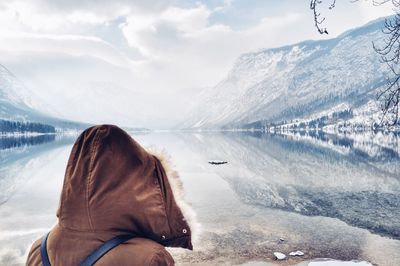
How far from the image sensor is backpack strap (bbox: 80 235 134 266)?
2.64m

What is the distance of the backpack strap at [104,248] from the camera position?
2637 mm

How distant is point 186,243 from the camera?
291cm

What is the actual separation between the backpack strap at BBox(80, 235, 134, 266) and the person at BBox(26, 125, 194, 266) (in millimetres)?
22

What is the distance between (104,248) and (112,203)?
35cm

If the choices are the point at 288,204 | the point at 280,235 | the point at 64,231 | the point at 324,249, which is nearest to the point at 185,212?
the point at 64,231

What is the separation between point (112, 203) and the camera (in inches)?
101

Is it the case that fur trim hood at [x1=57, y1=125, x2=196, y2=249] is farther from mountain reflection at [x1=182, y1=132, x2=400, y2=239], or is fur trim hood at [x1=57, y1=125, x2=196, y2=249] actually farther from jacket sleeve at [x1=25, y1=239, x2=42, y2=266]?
mountain reflection at [x1=182, y1=132, x2=400, y2=239]

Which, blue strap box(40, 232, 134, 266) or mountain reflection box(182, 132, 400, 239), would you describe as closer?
blue strap box(40, 232, 134, 266)

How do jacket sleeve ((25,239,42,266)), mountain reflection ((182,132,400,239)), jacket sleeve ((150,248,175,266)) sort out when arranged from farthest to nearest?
mountain reflection ((182,132,400,239)) < jacket sleeve ((25,239,42,266)) < jacket sleeve ((150,248,175,266))

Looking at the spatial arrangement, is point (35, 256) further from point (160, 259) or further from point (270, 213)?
point (270, 213)

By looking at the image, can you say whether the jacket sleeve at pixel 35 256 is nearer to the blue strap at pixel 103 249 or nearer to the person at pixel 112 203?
the person at pixel 112 203

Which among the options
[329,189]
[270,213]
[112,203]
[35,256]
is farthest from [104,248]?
[329,189]

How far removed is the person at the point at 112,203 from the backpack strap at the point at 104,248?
0.02m

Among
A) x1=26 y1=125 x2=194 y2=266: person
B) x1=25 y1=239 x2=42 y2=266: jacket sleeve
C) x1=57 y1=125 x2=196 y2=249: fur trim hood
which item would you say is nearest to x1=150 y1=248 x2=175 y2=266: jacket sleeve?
x1=26 y1=125 x2=194 y2=266: person
